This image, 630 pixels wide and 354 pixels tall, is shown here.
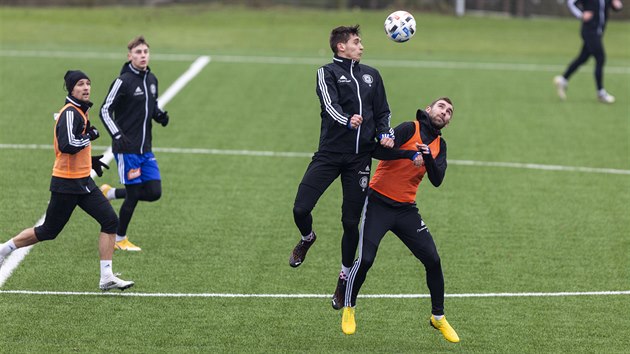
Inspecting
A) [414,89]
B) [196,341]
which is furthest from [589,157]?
[196,341]

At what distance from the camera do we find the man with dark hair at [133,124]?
13906mm

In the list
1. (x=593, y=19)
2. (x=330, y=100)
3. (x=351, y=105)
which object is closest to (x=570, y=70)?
(x=593, y=19)

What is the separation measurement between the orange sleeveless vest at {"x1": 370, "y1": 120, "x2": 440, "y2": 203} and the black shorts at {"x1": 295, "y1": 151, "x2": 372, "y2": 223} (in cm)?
58

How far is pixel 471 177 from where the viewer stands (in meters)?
19.0

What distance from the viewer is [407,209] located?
37.5 feet

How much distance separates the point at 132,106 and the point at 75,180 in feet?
6.95

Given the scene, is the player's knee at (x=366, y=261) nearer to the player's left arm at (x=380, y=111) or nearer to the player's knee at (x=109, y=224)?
the player's left arm at (x=380, y=111)

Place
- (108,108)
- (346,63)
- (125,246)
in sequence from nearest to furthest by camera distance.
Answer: (346,63) < (108,108) < (125,246)

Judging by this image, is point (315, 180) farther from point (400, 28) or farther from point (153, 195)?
point (153, 195)

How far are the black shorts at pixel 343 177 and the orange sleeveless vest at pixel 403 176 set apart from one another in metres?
0.58

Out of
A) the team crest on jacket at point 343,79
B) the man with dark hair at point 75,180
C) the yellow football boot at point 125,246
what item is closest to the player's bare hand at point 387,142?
the team crest on jacket at point 343,79

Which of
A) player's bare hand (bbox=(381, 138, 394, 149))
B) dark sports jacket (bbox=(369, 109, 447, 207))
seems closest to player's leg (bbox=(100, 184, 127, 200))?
dark sports jacket (bbox=(369, 109, 447, 207))

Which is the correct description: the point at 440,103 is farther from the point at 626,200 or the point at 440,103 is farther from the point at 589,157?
the point at 589,157

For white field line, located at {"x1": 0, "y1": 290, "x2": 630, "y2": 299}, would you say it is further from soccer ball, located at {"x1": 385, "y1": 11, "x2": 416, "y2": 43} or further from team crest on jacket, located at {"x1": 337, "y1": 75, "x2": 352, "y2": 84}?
soccer ball, located at {"x1": 385, "y1": 11, "x2": 416, "y2": 43}
